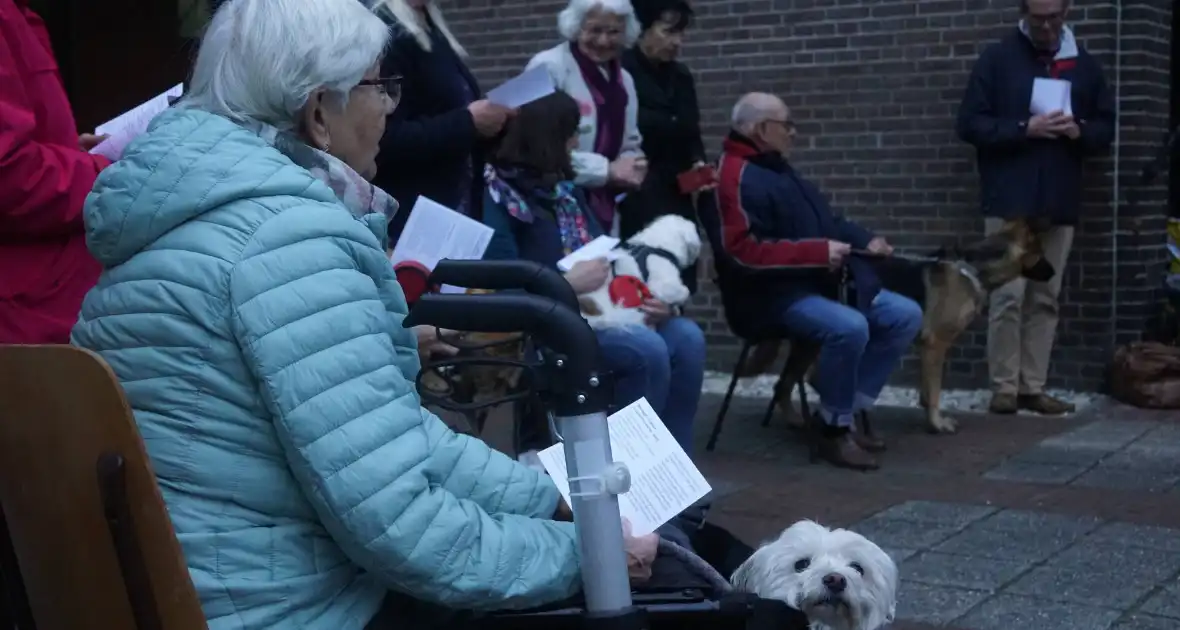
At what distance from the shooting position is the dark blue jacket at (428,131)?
4.86 m

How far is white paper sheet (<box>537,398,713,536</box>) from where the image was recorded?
2.65 metres

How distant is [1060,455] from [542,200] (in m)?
3.25

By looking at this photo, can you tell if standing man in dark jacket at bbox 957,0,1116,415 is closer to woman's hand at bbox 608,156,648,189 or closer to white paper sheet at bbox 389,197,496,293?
woman's hand at bbox 608,156,648,189

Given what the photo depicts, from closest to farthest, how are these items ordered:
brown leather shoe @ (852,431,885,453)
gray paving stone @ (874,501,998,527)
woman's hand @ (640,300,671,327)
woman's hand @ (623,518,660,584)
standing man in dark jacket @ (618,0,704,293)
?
1. woman's hand @ (623,518,660,584)
2. woman's hand @ (640,300,671,327)
3. gray paving stone @ (874,501,998,527)
4. standing man in dark jacket @ (618,0,704,293)
5. brown leather shoe @ (852,431,885,453)

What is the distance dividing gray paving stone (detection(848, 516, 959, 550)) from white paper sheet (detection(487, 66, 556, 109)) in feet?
6.91

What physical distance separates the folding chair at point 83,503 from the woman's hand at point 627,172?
4.01 meters

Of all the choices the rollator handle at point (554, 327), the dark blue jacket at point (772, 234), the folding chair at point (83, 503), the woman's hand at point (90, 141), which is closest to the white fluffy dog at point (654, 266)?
the dark blue jacket at point (772, 234)

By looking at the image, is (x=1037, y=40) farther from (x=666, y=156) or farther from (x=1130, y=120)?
(x=666, y=156)

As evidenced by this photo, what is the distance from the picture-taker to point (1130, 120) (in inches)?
342

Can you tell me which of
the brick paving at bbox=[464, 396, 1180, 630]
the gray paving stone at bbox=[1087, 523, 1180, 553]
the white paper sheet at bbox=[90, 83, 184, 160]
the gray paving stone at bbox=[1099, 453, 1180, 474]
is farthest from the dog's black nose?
the gray paving stone at bbox=[1099, 453, 1180, 474]

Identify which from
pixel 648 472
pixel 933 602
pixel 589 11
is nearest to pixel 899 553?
pixel 933 602

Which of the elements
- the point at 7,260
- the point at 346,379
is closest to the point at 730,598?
the point at 346,379

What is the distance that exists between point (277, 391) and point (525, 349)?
2.59 m

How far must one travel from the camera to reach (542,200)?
5.36 meters
